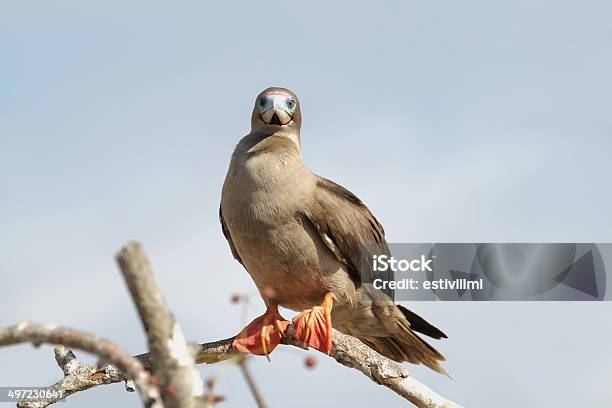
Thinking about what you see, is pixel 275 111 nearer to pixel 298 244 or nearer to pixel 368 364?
pixel 298 244

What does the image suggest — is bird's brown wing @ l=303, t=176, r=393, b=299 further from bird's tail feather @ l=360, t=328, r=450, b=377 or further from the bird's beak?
the bird's beak

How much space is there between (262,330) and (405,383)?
1.24 metres

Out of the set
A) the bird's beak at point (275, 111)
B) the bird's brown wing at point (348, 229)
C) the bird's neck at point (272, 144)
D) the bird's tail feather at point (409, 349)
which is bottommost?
the bird's tail feather at point (409, 349)

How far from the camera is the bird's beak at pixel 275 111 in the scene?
7.83 m

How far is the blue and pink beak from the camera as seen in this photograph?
7836mm

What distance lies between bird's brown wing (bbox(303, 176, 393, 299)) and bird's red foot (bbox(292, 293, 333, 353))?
1.49ft

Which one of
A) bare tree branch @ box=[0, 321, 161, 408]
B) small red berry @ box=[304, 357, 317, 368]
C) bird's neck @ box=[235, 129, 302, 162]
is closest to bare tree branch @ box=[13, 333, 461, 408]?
bird's neck @ box=[235, 129, 302, 162]

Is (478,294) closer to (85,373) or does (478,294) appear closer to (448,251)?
(448,251)

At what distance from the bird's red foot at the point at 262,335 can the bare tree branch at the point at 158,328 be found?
3886 mm

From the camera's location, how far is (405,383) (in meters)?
6.76

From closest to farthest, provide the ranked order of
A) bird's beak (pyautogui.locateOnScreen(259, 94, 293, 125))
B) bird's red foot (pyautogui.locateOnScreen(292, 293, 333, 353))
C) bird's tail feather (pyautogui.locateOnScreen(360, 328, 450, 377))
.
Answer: bird's red foot (pyautogui.locateOnScreen(292, 293, 333, 353)) < bird's beak (pyautogui.locateOnScreen(259, 94, 293, 125)) < bird's tail feather (pyautogui.locateOnScreen(360, 328, 450, 377))

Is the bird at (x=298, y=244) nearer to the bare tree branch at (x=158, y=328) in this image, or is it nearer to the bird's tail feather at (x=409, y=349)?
the bird's tail feather at (x=409, y=349)

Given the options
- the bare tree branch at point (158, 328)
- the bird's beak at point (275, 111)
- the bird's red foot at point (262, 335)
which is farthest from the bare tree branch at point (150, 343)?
the bird's beak at point (275, 111)

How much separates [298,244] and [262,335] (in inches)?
30.7
